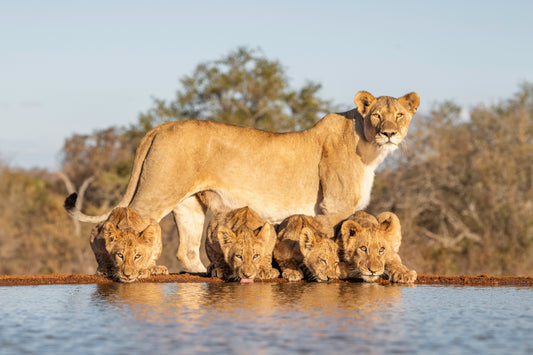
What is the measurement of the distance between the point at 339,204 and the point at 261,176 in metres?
1.06

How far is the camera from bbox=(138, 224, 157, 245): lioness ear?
8227mm

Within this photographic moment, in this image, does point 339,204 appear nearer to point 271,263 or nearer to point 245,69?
point 271,263

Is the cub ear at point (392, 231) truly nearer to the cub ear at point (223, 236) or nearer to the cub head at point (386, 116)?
the cub head at point (386, 116)

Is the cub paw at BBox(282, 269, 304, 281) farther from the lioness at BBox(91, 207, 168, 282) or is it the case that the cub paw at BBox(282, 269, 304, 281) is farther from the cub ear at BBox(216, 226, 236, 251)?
Result: the lioness at BBox(91, 207, 168, 282)

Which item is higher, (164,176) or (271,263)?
(164,176)

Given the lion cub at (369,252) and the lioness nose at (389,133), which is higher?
the lioness nose at (389,133)

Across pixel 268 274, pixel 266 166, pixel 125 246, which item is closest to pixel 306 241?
pixel 268 274

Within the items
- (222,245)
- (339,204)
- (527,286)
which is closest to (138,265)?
(222,245)

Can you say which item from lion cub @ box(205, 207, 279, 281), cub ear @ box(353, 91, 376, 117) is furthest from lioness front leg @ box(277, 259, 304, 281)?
cub ear @ box(353, 91, 376, 117)

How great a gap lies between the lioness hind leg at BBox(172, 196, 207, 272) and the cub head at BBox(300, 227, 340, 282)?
2.59 m

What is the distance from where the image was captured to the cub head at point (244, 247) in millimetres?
8148

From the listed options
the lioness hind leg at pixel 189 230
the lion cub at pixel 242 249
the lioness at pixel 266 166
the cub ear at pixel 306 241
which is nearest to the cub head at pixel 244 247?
the lion cub at pixel 242 249

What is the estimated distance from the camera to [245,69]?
3462 cm

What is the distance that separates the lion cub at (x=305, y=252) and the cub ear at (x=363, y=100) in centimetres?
193
